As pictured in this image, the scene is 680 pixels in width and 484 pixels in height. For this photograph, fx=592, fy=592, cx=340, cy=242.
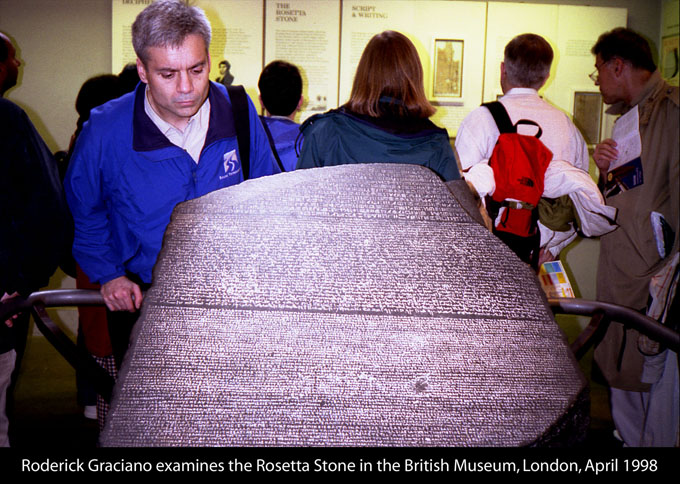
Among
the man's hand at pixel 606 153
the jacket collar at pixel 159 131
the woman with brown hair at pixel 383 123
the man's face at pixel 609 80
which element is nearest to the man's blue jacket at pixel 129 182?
the jacket collar at pixel 159 131

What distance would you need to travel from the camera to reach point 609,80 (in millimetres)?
2873

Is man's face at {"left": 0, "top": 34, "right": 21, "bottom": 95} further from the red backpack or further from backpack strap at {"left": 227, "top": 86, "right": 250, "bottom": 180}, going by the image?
the red backpack

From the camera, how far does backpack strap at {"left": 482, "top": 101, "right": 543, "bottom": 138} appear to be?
2531 mm

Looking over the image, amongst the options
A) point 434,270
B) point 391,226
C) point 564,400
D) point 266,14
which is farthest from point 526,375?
point 266,14

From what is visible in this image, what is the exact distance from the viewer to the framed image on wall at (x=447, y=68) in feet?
14.8

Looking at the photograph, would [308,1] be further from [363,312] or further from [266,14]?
[363,312]

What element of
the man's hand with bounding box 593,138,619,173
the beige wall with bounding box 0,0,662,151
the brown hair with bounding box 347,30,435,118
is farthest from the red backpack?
the beige wall with bounding box 0,0,662,151

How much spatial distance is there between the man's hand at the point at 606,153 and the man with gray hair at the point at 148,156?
186cm

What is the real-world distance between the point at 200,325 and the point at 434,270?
440 mm

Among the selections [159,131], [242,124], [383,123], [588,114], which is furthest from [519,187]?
[588,114]

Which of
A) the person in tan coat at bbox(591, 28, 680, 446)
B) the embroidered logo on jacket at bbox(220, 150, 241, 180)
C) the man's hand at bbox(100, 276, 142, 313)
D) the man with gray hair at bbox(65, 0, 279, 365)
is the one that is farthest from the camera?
the person in tan coat at bbox(591, 28, 680, 446)

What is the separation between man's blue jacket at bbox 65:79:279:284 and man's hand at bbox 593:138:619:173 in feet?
6.26

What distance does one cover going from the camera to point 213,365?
3.17 feet

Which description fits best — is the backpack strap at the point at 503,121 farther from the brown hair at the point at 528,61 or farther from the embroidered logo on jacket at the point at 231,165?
the embroidered logo on jacket at the point at 231,165
